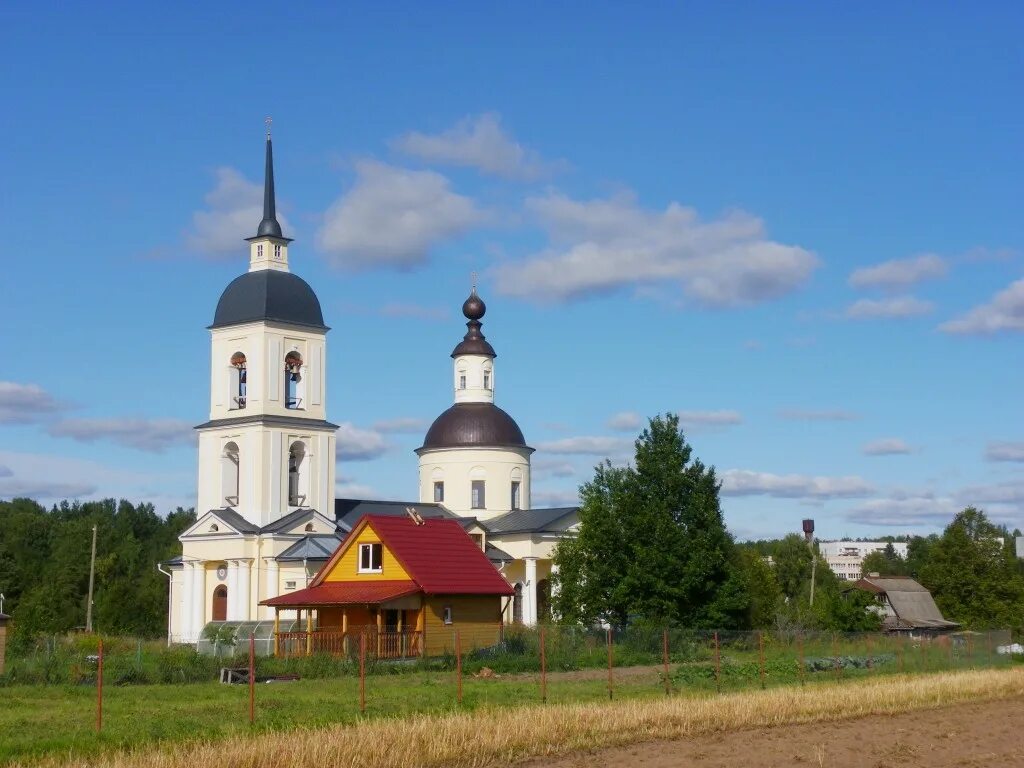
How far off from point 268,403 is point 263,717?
38298mm

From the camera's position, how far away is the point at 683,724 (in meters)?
22.4

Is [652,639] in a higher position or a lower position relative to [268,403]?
lower

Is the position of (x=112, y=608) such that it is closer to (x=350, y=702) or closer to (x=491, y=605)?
(x=491, y=605)

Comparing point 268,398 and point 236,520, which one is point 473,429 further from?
point 236,520

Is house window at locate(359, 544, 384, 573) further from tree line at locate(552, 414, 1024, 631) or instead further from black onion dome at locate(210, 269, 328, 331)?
black onion dome at locate(210, 269, 328, 331)

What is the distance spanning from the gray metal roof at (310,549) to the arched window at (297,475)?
2647mm

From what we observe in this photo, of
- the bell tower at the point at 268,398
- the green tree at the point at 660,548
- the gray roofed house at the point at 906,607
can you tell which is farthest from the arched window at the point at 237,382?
the gray roofed house at the point at 906,607

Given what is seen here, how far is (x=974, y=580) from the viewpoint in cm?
6506

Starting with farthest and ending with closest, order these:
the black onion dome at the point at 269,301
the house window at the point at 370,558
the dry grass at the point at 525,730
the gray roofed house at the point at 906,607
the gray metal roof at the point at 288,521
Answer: the gray roofed house at the point at 906,607, the black onion dome at the point at 269,301, the gray metal roof at the point at 288,521, the house window at the point at 370,558, the dry grass at the point at 525,730

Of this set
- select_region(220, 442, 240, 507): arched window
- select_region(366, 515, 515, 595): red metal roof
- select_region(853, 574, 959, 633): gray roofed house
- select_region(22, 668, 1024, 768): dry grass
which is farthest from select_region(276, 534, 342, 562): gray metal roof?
select_region(22, 668, 1024, 768): dry grass

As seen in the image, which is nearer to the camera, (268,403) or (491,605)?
(491,605)

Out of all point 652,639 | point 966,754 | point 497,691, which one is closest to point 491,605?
point 652,639

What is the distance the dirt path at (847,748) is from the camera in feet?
61.5

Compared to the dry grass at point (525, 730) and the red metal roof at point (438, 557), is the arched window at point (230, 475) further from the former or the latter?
the dry grass at point (525, 730)
